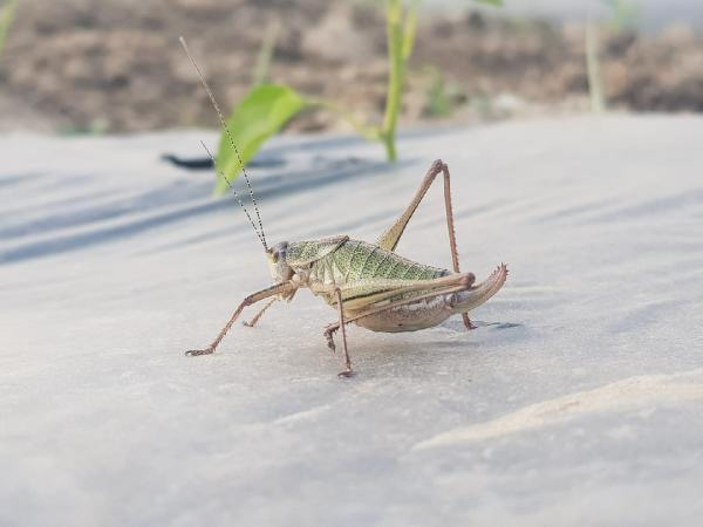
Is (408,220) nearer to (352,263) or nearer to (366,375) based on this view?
(352,263)

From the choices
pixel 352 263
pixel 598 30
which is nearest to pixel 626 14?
pixel 598 30

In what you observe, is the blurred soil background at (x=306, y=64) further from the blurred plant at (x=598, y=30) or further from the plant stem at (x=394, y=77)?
the plant stem at (x=394, y=77)

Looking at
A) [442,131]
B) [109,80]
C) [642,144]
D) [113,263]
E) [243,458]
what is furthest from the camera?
[109,80]

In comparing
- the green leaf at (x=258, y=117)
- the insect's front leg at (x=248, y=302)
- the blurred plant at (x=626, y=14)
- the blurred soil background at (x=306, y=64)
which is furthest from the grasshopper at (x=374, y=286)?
the blurred plant at (x=626, y=14)

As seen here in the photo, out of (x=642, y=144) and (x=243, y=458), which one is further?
(x=642, y=144)

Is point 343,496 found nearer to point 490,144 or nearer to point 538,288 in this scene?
point 538,288

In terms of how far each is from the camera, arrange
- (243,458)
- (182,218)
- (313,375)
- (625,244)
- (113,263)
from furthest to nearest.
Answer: (182,218) → (113,263) → (625,244) → (313,375) → (243,458)

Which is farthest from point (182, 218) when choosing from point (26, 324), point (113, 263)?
point (26, 324)

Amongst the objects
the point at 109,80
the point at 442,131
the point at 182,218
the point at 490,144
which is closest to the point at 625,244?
the point at 182,218
